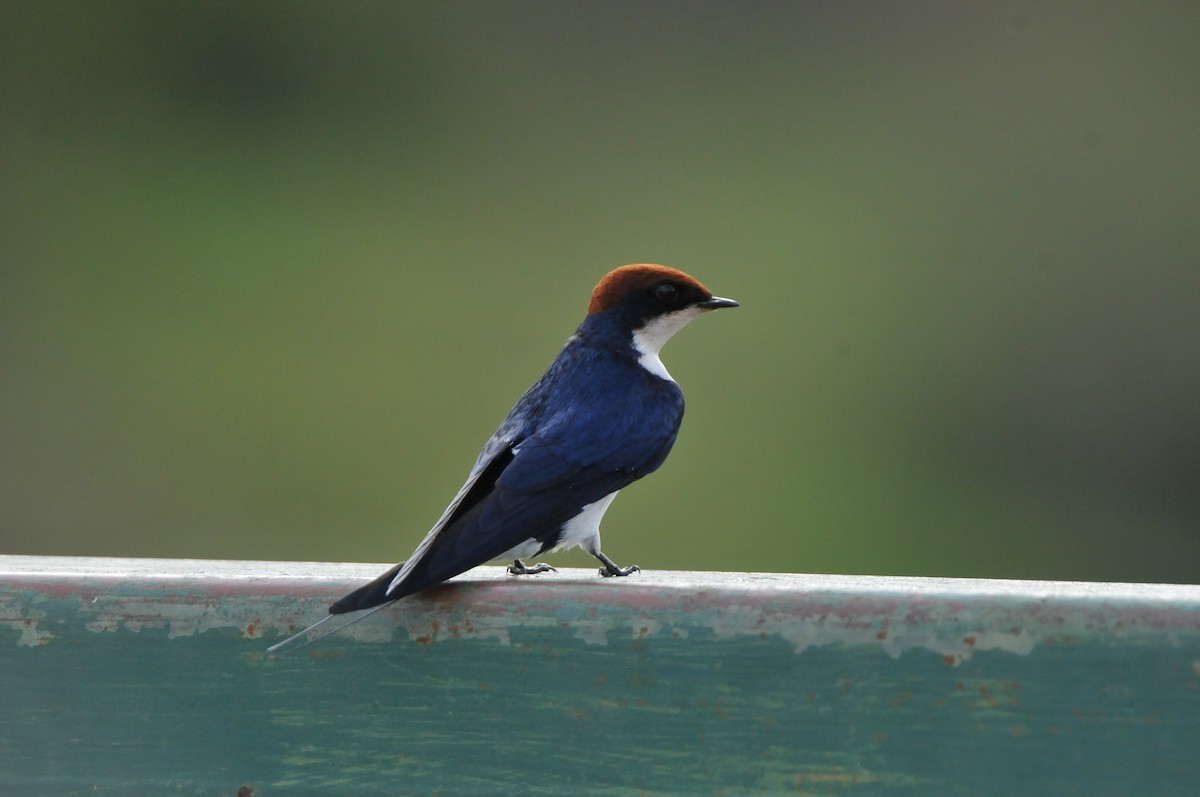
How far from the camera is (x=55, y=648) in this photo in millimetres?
1667

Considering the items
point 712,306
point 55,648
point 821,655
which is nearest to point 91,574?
point 55,648

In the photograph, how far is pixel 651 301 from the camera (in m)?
2.88

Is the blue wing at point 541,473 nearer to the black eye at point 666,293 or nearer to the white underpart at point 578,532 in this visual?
the white underpart at point 578,532

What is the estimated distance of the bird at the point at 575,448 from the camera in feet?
6.07

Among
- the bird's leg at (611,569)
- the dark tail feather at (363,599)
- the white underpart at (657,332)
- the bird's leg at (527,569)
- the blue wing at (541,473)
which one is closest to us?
the dark tail feather at (363,599)

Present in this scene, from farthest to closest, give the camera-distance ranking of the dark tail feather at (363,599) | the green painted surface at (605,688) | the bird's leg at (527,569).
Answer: the bird's leg at (527,569), the dark tail feather at (363,599), the green painted surface at (605,688)

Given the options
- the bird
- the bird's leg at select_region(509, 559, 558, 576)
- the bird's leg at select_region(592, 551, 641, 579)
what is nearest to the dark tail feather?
the bird

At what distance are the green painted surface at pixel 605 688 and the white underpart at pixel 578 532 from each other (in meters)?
0.49

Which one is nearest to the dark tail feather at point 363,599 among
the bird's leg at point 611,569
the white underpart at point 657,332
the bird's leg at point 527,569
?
the bird's leg at point 611,569

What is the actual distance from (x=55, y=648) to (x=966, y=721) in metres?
0.99

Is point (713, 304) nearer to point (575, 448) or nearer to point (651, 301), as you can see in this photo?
point (651, 301)

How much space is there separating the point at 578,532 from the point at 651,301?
68cm

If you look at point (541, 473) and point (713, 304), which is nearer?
point (541, 473)

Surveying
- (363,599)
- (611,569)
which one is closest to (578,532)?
(611,569)
